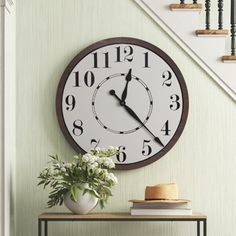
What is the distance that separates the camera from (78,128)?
4531mm

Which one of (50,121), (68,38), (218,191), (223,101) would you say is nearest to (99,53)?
(68,38)

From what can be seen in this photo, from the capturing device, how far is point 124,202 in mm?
4539

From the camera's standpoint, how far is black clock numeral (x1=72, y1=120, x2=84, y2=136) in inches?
178

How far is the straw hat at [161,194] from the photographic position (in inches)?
168

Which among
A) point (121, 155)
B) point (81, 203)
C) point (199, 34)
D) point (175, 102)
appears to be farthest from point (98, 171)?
point (199, 34)

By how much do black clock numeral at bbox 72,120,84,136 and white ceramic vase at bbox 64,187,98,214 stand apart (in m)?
0.44

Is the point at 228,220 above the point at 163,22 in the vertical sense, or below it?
below

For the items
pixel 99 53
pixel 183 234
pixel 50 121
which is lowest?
pixel 183 234

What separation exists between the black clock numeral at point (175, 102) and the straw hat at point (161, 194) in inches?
19.2

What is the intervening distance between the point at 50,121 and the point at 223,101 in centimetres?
103

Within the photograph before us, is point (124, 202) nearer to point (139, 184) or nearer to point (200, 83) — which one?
point (139, 184)

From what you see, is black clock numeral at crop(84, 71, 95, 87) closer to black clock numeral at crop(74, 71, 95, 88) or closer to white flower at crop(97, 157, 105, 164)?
black clock numeral at crop(74, 71, 95, 88)

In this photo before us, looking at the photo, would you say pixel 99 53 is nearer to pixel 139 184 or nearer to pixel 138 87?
pixel 138 87

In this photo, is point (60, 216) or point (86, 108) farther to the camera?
→ point (86, 108)
